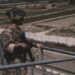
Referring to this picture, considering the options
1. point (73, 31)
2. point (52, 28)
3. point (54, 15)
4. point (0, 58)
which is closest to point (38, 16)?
point (54, 15)

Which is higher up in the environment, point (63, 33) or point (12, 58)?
point (12, 58)

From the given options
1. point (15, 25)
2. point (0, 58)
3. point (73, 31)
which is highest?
point (15, 25)

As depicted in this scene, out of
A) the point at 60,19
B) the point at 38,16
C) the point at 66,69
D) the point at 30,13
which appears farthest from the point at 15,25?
the point at 30,13

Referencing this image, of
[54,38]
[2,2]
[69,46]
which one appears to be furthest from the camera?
[2,2]

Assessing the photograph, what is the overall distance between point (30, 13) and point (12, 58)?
11.6 metres

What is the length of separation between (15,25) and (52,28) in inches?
255

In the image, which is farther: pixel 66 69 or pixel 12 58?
pixel 66 69

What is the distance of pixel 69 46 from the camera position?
8.34 meters

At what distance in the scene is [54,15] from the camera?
14367 mm

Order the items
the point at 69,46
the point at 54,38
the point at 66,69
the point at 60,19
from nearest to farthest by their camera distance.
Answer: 1. the point at 66,69
2. the point at 69,46
3. the point at 54,38
4. the point at 60,19

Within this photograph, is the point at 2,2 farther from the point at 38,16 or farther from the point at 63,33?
the point at 63,33

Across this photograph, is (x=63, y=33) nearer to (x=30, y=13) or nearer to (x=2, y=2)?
(x=30, y=13)

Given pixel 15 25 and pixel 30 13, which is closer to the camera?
pixel 15 25

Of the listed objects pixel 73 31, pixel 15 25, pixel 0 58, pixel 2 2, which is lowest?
pixel 2 2
